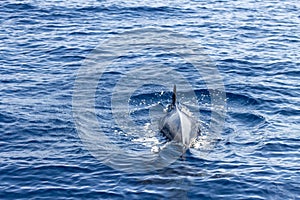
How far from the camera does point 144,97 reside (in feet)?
121

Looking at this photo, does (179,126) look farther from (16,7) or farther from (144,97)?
(16,7)

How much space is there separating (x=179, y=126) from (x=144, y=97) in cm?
699

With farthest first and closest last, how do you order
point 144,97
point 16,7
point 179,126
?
point 16,7 < point 144,97 < point 179,126

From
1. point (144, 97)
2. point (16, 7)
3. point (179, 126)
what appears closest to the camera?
point (179, 126)

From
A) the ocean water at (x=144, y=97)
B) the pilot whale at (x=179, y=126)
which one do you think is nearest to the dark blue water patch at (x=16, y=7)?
the ocean water at (x=144, y=97)

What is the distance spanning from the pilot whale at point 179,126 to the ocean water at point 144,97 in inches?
23.3

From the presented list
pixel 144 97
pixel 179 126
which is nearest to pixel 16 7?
pixel 144 97

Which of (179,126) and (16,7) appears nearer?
(179,126)

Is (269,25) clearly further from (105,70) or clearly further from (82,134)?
(82,134)

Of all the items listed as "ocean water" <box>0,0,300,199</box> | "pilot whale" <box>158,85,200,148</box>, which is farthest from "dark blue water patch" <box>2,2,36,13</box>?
"pilot whale" <box>158,85,200,148</box>

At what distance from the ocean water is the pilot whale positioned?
59 cm

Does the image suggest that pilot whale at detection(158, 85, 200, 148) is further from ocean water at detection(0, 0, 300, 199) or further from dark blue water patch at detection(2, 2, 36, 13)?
dark blue water patch at detection(2, 2, 36, 13)

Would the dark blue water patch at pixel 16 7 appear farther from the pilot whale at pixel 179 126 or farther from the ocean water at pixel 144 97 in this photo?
Result: the pilot whale at pixel 179 126

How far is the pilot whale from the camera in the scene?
98.2ft
